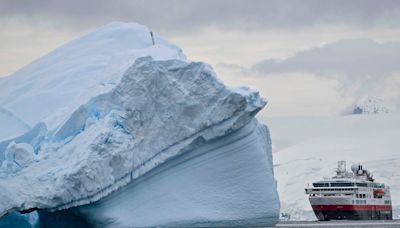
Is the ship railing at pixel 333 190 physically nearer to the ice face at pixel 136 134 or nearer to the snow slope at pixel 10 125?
the ice face at pixel 136 134

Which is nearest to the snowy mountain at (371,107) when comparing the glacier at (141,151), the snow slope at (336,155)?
the snow slope at (336,155)

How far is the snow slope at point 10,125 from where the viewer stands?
28.5m

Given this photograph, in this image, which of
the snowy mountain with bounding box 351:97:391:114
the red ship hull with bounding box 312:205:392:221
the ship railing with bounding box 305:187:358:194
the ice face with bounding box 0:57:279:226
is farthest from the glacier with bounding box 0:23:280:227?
the snowy mountain with bounding box 351:97:391:114

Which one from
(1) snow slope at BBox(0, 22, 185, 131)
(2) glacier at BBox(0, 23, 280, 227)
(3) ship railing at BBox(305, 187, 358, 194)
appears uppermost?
(3) ship railing at BBox(305, 187, 358, 194)

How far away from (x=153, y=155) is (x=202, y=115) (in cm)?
141

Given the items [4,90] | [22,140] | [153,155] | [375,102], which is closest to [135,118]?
[153,155]

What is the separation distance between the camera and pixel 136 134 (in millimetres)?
27250

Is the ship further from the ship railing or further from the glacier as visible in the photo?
the glacier

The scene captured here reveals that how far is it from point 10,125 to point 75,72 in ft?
7.44

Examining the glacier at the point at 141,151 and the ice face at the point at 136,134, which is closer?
the ice face at the point at 136,134

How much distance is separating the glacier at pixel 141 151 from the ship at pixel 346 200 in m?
24.0

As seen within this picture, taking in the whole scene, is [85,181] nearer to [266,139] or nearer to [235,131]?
[235,131]

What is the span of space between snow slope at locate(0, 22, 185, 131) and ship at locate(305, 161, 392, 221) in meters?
23.3

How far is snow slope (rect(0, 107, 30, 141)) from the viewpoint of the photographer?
28.5 meters
